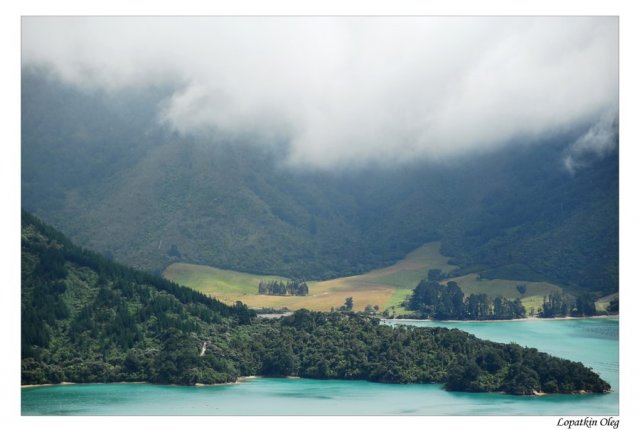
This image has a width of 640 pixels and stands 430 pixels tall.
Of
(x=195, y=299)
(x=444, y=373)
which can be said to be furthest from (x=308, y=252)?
(x=444, y=373)

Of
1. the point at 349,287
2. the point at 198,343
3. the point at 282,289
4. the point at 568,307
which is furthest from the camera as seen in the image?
the point at 349,287

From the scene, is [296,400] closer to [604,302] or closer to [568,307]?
[568,307]

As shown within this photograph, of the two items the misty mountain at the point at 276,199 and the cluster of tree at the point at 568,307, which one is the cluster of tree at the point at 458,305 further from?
the misty mountain at the point at 276,199

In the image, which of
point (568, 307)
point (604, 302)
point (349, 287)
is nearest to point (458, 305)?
point (568, 307)

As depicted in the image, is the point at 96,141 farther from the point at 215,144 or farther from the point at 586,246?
the point at 586,246

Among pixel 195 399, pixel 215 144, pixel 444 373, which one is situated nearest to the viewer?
pixel 195 399

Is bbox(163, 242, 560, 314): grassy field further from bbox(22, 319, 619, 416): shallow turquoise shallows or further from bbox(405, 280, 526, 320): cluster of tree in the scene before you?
bbox(22, 319, 619, 416): shallow turquoise shallows
